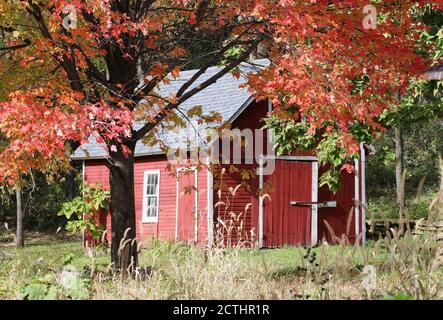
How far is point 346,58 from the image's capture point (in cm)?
1229

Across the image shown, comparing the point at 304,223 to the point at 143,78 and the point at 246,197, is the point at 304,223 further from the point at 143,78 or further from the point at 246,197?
the point at 143,78

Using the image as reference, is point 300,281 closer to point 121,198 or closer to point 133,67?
point 121,198

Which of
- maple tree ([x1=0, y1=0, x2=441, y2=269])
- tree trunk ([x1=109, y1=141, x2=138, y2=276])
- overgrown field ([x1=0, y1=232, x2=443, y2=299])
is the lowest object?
overgrown field ([x1=0, y1=232, x2=443, y2=299])

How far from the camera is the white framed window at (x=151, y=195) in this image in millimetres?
25156

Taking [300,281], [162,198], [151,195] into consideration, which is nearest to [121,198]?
[300,281]

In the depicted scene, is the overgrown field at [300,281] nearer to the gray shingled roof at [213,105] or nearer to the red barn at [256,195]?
the red barn at [256,195]

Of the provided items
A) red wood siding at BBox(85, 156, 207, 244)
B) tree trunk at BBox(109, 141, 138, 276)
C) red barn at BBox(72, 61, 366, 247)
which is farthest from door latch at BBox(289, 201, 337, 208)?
tree trunk at BBox(109, 141, 138, 276)

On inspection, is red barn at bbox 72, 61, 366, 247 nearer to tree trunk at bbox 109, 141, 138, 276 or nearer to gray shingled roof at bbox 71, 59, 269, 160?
gray shingled roof at bbox 71, 59, 269, 160

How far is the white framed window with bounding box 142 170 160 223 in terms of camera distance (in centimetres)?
2516

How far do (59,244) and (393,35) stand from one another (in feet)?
68.2

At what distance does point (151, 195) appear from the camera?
996 inches

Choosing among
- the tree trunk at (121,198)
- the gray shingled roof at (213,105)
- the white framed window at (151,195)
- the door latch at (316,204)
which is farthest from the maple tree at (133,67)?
the white framed window at (151,195)
